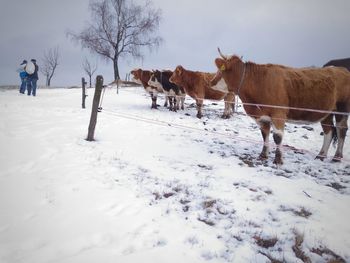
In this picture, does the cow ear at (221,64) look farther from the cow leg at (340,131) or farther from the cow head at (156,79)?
the cow head at (156,79)

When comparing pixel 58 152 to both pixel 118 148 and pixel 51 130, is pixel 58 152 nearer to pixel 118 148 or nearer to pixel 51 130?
pixel 118 148

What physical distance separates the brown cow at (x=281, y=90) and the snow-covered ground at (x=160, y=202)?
1000mm

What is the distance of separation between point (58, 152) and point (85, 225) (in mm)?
2680

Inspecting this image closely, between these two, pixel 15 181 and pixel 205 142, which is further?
pixel 205 142

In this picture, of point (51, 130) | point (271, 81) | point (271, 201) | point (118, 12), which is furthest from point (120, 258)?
point (118, 12)

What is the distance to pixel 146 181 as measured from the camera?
4551mm

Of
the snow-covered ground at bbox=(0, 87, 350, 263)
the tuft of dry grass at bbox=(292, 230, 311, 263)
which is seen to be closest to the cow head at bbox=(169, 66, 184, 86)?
the snow-covered ground at bbox=(0, 87, 350, 263)

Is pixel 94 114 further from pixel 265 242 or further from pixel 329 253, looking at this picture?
pixel 329 253

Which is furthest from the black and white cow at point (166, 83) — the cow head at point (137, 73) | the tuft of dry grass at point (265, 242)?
the tuft of dry grass at point (265, 242)

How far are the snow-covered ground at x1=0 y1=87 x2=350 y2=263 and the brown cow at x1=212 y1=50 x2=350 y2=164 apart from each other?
100 centimetres

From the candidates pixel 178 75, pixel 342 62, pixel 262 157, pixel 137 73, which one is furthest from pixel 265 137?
pixel 342 62

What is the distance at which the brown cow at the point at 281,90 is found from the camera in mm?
5793

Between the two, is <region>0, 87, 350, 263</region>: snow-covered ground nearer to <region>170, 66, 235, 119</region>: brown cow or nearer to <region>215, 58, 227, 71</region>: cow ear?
<region>215, 58, 227, 71</region>: cow ear

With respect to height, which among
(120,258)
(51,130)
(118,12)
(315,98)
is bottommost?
(120,258)
